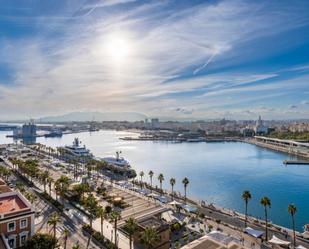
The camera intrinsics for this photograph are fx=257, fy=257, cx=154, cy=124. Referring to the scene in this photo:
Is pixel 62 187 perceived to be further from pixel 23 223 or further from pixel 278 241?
pixel 278 241

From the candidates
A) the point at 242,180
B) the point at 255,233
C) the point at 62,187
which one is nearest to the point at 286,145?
the point at 242,180

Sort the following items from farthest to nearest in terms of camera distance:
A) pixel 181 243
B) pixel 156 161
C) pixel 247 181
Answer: pixel 156 161, pixel 247 181, pixel 181 243

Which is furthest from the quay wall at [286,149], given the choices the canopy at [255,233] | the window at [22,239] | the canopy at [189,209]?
the window at [22,239]

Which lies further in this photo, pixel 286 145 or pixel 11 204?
pixel 286 145

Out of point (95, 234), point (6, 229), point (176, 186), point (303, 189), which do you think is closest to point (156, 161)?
point (176, 186)

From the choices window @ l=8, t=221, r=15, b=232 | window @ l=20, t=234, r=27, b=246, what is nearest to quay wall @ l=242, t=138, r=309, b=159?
window @ l=20, t=234, r=27, b=246

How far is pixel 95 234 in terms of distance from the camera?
27438mm

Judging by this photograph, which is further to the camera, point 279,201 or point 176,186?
point 176,186

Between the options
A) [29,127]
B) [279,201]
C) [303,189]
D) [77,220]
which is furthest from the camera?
[29,127]

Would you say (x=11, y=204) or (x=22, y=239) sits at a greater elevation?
(x=11, y=204)

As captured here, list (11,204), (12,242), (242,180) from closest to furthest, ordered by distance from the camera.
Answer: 1. (12,242)
2. (11,204)
3. (242,180)

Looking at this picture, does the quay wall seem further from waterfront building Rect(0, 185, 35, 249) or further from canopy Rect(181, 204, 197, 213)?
waterfront building Rect(0, 185, 35, 249)

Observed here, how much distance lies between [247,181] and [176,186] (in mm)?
17192

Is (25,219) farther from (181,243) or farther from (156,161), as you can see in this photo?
(156,161)
